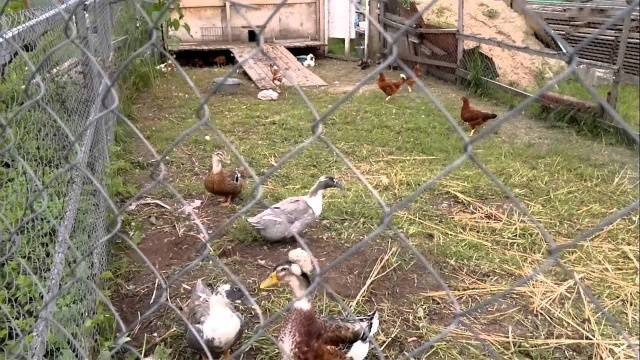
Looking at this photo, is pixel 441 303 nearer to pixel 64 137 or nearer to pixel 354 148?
pixel 64 137

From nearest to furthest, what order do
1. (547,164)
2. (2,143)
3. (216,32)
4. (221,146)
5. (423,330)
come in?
(2,143) < (423,330) < (547,164) < (221,146) < (216,32)

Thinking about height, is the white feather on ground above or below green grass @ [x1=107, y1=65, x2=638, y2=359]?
above

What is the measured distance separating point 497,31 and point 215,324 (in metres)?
5.77

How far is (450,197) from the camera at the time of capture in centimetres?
441

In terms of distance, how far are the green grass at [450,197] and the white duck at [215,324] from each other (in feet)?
0.72

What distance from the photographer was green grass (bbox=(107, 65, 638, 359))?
277 centimetres

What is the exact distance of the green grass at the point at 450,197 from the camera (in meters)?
2.77

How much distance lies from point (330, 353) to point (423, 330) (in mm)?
726

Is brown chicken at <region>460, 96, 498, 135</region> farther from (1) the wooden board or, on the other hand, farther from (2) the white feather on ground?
(2) the white feather on ground

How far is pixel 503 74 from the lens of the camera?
6906 millimetres

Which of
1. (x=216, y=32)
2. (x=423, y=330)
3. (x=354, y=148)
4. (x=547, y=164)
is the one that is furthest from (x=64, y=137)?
(x=216, y=32)

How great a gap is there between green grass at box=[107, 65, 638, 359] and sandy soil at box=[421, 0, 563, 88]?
669 mm

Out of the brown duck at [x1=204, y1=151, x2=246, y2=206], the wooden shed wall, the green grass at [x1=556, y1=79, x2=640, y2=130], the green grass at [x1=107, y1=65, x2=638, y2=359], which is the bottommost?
the green grass at [x1=107, y1=65, x2=638, y2=359]

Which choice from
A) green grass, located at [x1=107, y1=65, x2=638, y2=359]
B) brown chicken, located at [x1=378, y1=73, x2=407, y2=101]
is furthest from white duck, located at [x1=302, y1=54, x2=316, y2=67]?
brown chicken, located at [x1=378, y1=73, x2=407, y2=101]
